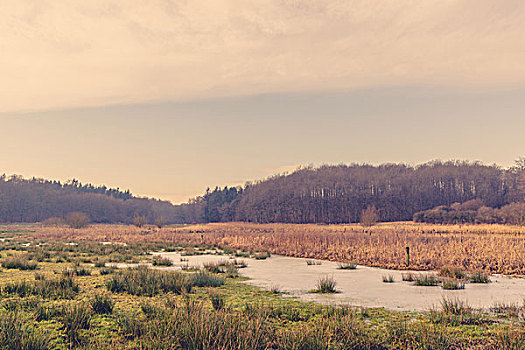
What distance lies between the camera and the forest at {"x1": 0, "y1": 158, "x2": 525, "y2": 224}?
117750mm

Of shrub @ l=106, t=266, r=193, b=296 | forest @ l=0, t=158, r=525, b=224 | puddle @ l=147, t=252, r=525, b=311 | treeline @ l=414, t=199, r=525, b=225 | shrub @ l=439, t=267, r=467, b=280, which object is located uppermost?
forest @ l=0, t=158, r=525, b=224

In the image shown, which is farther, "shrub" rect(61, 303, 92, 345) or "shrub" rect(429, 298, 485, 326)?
"shrub" rect(429, 298, 485, 326)

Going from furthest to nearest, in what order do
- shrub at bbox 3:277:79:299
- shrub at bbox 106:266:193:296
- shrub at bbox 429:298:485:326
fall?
shrub at bbox 106:266:193:296 < shrub at bbox 3:277:79:299 < shrub at bbox 429:298:485:326

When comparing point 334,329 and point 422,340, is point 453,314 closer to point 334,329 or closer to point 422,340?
point 422,340

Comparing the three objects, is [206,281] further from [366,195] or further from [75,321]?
[366,195]

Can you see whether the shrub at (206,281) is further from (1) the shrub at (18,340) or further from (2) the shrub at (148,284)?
(1) the shrub at (18,340)

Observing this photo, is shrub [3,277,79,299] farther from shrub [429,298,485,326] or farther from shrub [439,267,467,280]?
shrub [439,267,467,280]

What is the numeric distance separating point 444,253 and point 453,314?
1557 cm

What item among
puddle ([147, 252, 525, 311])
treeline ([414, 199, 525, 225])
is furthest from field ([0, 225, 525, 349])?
treeline ([414, 199, 525, 225])

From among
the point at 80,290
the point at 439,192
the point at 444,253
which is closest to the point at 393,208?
the point at 439,192

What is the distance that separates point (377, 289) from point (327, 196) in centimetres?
11651

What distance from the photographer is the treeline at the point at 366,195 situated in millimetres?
116938

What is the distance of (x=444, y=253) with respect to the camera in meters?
23.2

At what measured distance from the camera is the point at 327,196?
423 ft
